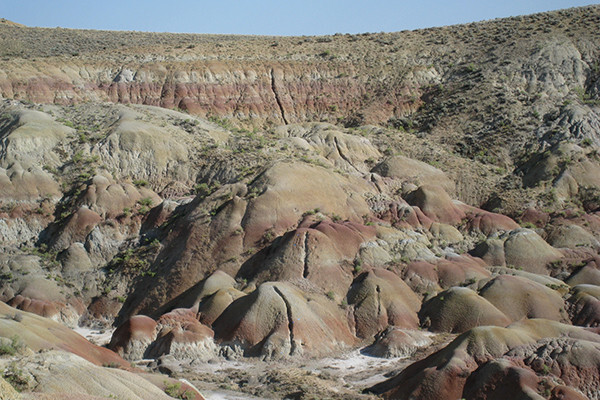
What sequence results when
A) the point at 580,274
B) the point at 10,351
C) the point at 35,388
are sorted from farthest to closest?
the point at 580,274, the point at 10,351, the point at 35,388

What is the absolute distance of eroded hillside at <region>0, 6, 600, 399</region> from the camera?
2809cm

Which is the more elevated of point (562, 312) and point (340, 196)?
point (340, 196)

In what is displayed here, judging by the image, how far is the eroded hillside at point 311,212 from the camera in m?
28.1

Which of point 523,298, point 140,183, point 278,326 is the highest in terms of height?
point 140,183

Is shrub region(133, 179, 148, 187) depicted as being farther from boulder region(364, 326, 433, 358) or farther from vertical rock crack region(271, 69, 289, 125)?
boulder region(364, 326, 433, 358)

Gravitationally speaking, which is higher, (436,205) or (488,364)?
(436,205)

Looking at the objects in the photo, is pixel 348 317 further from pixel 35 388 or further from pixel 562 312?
pixel 35 388

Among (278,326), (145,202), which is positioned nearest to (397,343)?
(278,326)

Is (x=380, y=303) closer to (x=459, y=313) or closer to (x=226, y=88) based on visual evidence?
(x=459, y=313)

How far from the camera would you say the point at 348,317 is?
34281 millimetres

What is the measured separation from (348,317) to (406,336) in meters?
3.48

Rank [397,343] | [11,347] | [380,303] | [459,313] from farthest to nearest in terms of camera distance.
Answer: [380,303]
[459,313]
[397,343]
[11,347]

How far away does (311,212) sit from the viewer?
40250 millimetres

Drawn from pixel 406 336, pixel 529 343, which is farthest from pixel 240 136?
pixel 529 343
